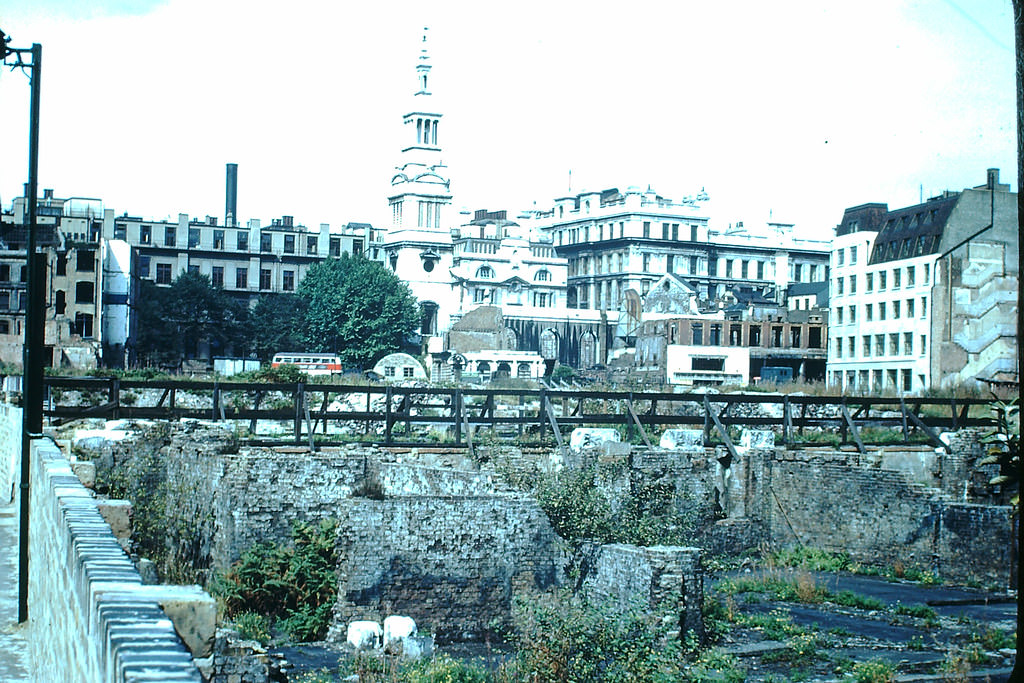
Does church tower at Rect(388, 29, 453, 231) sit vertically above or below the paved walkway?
above

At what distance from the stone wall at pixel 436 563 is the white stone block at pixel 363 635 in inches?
14.3

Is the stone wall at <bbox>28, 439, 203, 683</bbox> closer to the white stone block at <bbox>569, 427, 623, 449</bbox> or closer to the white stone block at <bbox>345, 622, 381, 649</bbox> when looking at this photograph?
the white stone block at <bbox>345, 622, 381, 649</bbox>

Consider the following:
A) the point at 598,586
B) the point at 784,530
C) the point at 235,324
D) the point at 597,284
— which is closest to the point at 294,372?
the point at 784,530

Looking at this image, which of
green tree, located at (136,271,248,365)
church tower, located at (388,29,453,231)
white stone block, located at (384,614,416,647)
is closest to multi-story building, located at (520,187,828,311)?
church tower, located at (388,29,453,231)

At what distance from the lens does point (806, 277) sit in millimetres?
123125

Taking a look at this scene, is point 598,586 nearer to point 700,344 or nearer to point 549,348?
point 700,344

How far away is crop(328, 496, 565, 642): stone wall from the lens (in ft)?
54.4

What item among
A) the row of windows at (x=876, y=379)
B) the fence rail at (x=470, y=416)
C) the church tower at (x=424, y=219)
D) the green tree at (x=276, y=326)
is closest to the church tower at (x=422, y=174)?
the church tower at (x=424, y=219)

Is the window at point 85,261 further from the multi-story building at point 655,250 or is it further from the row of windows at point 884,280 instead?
the multi-story building at point 655,250

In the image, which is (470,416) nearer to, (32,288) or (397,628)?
(397,628)

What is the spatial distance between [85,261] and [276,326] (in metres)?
20.6

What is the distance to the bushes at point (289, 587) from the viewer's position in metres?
16.8

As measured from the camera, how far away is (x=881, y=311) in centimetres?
6669

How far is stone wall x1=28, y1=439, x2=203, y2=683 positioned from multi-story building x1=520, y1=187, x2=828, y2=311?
100 meters
